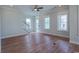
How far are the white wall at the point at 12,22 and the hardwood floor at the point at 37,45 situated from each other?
0.09 meters

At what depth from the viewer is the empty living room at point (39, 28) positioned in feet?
4.69

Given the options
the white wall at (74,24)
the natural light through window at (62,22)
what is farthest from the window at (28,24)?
the white wall at (74,24)

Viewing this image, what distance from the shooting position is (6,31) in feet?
4.75

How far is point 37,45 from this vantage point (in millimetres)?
1468

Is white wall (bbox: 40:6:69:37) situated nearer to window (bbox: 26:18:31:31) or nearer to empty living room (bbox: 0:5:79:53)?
empty living room (bbox: 0:5:79:53)

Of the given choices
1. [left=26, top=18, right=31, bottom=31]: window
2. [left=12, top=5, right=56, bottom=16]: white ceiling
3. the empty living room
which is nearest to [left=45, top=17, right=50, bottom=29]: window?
the empty living room

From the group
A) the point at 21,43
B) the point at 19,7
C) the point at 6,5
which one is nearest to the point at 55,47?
the point at 21,43

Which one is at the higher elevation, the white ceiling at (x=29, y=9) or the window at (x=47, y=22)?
the white ceiling at (x=29, y=9)

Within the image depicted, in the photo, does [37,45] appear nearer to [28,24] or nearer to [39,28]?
[39,28]

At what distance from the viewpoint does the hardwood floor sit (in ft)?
4.67

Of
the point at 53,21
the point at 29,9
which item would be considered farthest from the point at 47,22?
the point at 29,9

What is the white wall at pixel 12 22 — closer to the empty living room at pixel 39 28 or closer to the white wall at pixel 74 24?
the empty living room at pixel 39 28
